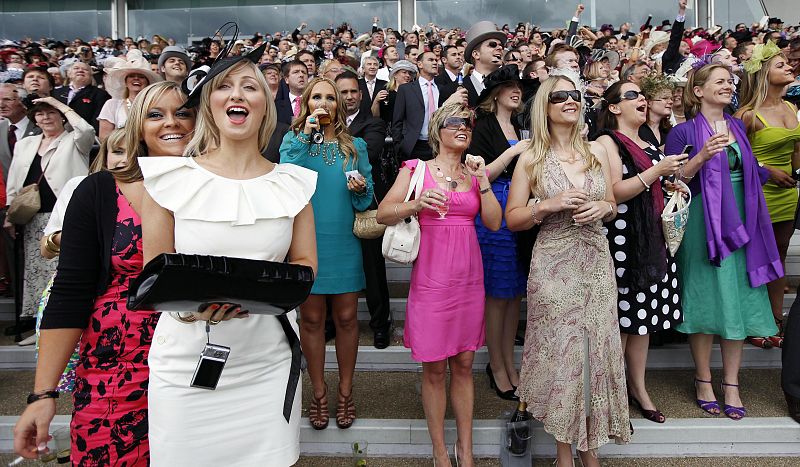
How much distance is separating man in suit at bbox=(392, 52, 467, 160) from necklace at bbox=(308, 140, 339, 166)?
1.80 metres

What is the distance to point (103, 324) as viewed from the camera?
1854 mm

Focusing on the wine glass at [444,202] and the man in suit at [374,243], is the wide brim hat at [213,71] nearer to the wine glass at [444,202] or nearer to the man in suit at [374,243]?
the wine glass at [444,202]

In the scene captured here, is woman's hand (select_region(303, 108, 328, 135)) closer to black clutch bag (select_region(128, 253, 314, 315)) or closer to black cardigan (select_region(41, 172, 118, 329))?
black cardigan (select_region(41, 172, 118, 329))

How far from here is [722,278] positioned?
11.3 feet

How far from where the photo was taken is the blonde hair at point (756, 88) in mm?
4059

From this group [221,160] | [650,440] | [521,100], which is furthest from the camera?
[521,100]

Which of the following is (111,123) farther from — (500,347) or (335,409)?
(500,347)

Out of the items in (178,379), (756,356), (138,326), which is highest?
(138,326)

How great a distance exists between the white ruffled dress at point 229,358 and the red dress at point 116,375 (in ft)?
0.69

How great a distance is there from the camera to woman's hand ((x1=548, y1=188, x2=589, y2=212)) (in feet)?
8.58

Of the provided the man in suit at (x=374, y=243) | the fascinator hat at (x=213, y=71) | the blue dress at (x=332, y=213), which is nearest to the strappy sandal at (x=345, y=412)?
the blue dress at (x=332, y=213)

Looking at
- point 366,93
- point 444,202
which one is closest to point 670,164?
point 444,202

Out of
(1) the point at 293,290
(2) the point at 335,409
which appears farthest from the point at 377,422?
(1) the point at 293,290

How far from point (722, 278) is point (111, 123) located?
532cm
